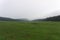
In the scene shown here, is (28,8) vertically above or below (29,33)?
above

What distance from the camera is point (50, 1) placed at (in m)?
1.49

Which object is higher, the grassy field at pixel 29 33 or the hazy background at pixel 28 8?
the hazy background at pixel 28 8

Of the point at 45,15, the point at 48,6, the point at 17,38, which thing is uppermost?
the point at 48,6

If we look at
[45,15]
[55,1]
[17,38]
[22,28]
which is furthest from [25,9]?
[17,38]

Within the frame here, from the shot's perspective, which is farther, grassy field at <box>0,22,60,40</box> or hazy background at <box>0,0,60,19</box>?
hazy background at <box>0,0,60,19</box>

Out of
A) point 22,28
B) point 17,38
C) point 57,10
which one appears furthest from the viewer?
point 57,10

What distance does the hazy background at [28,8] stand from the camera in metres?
1.49

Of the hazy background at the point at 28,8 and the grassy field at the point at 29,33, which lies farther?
the hazy background at the point at 28,8

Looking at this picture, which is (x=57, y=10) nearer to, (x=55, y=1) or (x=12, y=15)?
(x=55, y=1)

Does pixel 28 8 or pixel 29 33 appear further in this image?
pixel 28 8

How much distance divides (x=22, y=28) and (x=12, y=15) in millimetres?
874

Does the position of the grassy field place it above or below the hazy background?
below

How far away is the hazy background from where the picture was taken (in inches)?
58.5

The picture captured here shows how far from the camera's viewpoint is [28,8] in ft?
4.89
